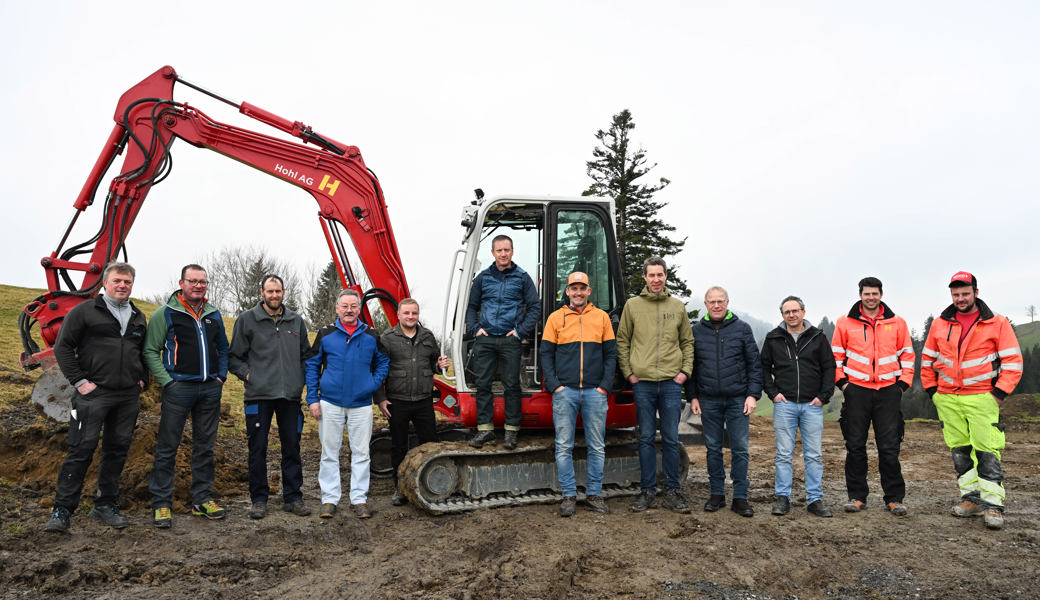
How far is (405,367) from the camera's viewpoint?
5.84 meters

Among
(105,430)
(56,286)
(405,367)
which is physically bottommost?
(105,430)

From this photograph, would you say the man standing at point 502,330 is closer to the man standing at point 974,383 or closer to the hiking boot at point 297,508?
the hiking boot at point 297,508

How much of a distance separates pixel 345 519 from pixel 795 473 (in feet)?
18.9

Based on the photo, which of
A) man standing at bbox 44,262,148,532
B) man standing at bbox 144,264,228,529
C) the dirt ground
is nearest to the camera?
the dirt ground

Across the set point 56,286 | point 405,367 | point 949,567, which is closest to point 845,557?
point 949,567

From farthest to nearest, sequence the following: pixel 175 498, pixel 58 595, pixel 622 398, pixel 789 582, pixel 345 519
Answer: pixel 622 398
pixel 175 498
pixel 345 519
pixel 789 582
pixel 58 595

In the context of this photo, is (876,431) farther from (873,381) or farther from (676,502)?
(676,502)

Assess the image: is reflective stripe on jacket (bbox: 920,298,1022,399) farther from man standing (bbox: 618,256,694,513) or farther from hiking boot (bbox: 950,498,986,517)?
man standing (bbox: 618,256,694,513)

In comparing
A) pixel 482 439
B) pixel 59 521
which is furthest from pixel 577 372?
pixel 59 521

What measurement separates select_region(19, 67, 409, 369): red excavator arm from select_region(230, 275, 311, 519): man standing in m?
1.07

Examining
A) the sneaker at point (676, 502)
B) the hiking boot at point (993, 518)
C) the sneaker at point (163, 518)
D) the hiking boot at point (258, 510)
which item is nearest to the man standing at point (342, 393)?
the hiking boot at point (258, 510)

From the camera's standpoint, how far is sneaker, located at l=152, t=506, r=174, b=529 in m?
5.01

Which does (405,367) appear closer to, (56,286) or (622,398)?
(622,398)

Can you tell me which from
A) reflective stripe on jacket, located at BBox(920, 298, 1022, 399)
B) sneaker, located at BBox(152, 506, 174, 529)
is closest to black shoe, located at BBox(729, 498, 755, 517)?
reflective stripe on jacket, located at BBox(920, 298, 1022, 399)
